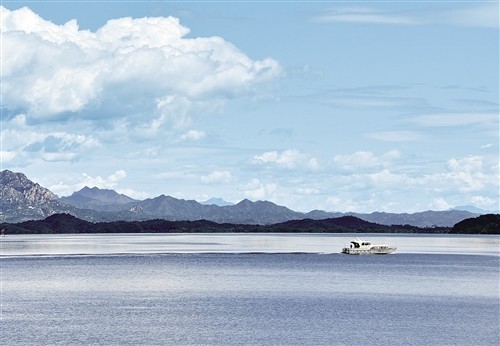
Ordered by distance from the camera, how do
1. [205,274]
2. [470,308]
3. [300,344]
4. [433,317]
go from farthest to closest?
[205,274], [470,308], [433,317], [300,344]

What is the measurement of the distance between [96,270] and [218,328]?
→ 105 m

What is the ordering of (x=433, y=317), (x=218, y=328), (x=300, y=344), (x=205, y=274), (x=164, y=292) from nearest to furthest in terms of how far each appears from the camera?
(x=300, y=344)
(x=218, y=328)
(x=433, y=317)
(x=164, y=292)
(x=205, y=274)

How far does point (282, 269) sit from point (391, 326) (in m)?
105

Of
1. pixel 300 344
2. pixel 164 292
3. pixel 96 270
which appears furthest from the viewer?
pixel 96 270

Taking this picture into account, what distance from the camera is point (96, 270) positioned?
192 meters

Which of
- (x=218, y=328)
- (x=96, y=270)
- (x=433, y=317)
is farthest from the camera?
(x=96, y=270)

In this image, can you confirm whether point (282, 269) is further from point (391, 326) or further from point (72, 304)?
point (391, 326)

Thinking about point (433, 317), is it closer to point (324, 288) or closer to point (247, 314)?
point (247, 314)

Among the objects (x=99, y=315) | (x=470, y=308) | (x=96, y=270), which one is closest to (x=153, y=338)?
(x=99, y=315)

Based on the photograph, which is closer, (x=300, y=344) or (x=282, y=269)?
(x=300, y=344)

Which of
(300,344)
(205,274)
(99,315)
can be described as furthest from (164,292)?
(300,344)

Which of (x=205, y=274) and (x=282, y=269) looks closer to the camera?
(x=205, y=274)

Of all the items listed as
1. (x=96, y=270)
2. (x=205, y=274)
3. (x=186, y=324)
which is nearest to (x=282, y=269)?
(x=205, y=274)

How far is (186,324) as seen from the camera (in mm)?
94688
